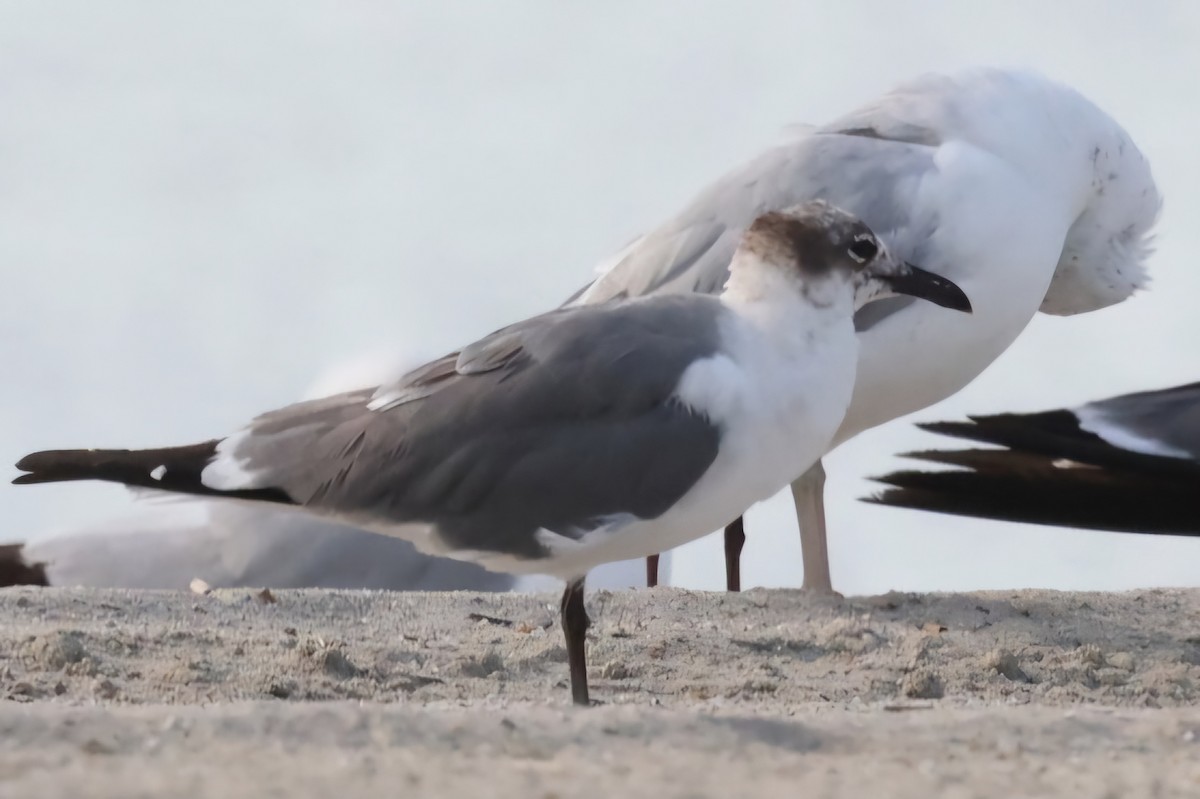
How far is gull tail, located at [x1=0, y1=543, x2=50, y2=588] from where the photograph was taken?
22.7 feet

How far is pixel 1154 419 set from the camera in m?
5.64

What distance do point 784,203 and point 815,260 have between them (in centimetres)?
164

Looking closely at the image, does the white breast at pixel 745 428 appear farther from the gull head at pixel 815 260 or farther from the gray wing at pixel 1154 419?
the gray wing at pixel 1154 419

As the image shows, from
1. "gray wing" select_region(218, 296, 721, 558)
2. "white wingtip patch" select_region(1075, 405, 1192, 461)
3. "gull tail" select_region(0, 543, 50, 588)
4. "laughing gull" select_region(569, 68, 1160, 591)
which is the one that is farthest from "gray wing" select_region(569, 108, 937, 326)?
"gull tail" select_region(0, 543, 50, 588)

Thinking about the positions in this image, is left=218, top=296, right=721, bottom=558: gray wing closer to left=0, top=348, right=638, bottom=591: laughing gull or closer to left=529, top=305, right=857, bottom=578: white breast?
left=529, top=305, right=857, bottom=578: white breast

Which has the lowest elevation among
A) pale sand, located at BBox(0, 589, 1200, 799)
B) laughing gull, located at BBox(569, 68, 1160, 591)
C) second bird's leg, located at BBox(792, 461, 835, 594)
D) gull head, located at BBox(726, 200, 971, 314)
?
pale sand, located at BBox(0, 589, 1200, 799)

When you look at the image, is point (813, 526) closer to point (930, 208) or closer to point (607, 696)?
point (930, 208)

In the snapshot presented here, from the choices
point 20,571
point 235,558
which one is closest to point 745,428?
point 235,558

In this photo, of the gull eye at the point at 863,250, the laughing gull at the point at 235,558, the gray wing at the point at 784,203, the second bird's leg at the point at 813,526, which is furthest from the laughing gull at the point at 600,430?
the laughing gull at the point at 235,558

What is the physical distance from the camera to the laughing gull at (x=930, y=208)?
503 cm

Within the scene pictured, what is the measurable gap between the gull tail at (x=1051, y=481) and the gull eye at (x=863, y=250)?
2213mm

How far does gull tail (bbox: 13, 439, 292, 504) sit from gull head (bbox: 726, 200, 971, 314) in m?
1.17

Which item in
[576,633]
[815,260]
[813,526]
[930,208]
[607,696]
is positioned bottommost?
[607,696]

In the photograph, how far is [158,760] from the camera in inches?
89.2
